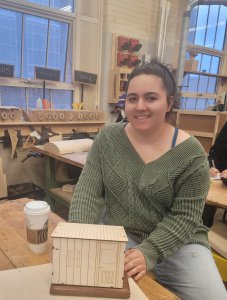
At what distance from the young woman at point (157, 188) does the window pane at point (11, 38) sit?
2.33 m

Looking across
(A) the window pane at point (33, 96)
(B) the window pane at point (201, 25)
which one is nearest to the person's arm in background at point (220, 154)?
(A) the window pane at point (33, 96)

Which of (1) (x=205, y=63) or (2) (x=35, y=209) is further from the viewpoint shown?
(1) (x=205, y=63)

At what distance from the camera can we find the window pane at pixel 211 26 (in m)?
5.13

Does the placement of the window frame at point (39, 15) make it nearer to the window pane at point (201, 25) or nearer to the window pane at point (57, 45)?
the window pane at point (57, 45)

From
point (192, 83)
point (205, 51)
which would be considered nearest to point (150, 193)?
point (192, 83)

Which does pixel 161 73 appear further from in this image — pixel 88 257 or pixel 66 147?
pixel 66 147

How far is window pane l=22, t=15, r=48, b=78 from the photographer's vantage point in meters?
3.06

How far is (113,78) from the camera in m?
3.53

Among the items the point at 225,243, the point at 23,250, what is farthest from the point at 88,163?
the point at 225,243

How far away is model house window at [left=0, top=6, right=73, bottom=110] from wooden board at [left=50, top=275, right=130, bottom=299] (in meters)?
2.68

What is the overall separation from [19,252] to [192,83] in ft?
16.0

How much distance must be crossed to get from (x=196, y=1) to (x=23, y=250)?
4.35m

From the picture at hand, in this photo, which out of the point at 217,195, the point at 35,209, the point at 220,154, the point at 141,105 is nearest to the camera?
the point at 35,209

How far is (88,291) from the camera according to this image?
0.72m
